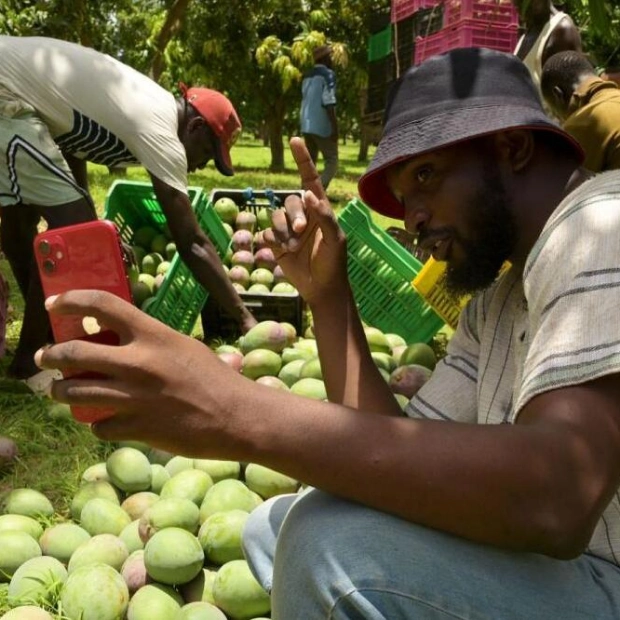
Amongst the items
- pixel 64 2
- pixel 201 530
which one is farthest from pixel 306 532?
pixel 64 2

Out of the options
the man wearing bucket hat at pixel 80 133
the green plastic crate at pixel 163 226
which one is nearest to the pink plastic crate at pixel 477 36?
the green plastic crate at pixel 163 226

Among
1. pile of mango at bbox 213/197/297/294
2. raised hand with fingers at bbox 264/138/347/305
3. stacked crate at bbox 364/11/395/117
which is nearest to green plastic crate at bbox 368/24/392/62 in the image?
stacked crate at bbox 364/11/395/117

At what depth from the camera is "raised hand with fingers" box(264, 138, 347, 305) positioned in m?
1.74

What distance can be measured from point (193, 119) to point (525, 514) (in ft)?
9.65

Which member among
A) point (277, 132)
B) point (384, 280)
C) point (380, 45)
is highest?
point (384, 280)

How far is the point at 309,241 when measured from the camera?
70.4 inches

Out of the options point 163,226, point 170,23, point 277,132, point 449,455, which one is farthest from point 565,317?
point 277,132

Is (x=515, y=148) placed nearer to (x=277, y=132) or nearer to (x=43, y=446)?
(x=43, y=446)

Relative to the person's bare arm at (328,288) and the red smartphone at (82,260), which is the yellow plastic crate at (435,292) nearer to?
the person's bare arm at (328,288)

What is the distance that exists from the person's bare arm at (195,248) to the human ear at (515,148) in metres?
2.16

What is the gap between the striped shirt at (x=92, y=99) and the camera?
10.6 ft

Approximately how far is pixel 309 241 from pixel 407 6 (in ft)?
18.5

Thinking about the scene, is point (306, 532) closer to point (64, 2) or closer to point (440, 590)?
point (440, 590)

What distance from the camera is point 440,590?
1.10 meters
